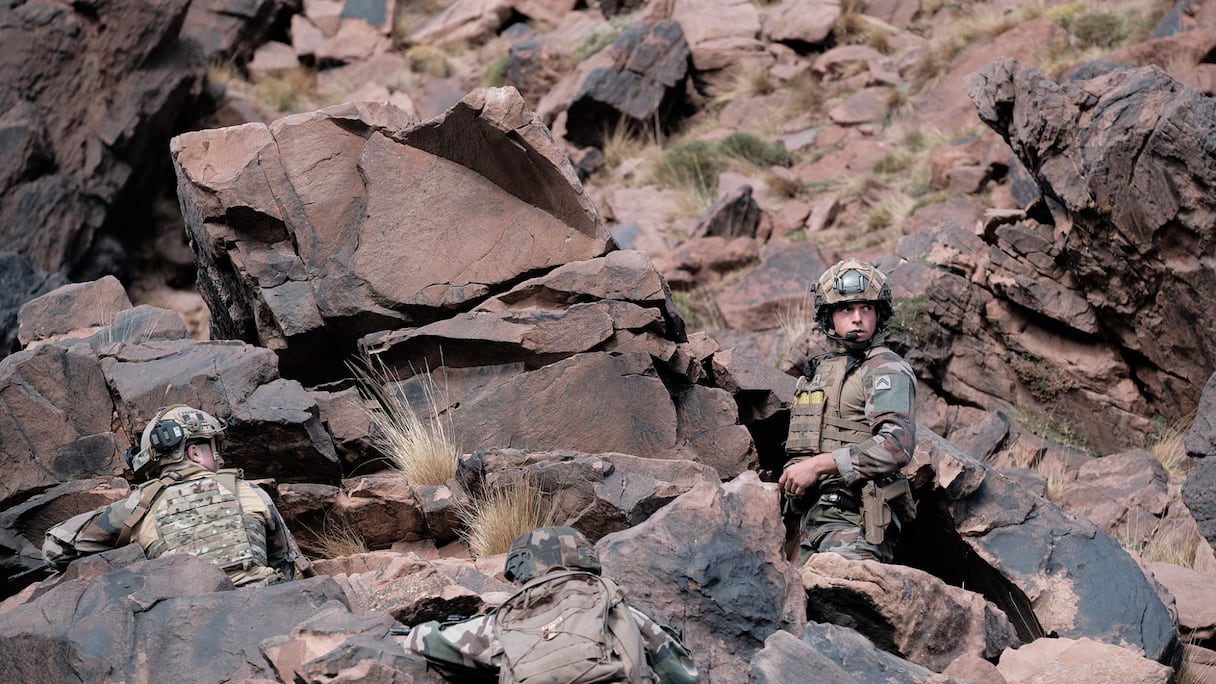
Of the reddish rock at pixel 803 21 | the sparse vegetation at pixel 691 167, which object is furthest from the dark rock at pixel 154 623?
the reddish rock at pixel 803 21

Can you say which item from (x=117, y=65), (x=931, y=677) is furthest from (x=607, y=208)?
(x=931, y=677)

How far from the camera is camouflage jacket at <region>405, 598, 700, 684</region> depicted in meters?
5.19

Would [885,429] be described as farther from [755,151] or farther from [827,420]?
[755,151]

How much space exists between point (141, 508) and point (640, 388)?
335cm

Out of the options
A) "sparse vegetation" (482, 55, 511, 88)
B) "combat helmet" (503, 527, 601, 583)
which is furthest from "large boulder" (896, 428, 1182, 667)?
"sparse vegetation" (482, 55, 511, 88)

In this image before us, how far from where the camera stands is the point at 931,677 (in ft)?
18.7

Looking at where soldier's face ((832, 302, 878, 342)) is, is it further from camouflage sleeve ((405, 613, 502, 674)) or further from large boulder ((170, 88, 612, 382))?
camouflage sleeve ((405, 613, 502, 674))

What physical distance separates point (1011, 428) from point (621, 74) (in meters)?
12.2

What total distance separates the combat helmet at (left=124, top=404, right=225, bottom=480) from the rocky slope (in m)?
0.66

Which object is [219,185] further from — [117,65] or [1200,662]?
[117,65]

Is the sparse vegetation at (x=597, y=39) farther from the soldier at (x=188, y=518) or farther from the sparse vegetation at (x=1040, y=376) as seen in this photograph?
the soldier at (x=188, y=518)

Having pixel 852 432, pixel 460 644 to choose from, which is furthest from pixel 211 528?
pixel 852 432

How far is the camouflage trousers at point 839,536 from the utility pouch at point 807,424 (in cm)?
36

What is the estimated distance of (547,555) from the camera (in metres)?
5.39
